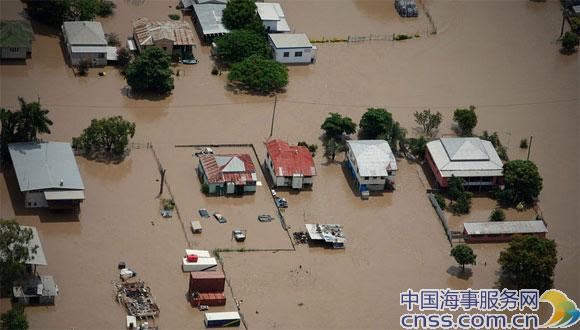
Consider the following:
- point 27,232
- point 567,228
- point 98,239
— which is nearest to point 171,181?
point 98,239

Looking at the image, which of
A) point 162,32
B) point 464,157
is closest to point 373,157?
point 464,157

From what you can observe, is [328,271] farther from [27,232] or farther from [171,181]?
Answer: [27,232]

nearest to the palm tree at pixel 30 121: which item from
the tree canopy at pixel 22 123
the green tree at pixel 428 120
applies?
the tree canopy at pixel 22 123

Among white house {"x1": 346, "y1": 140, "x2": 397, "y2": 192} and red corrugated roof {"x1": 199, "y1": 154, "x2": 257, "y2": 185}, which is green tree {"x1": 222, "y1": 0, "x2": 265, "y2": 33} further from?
red corrugated roof {"x1": 199, "y1": 154, "x2": 257, "y2": 185}

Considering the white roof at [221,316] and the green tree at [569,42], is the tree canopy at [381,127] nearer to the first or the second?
the white roof at [221,316]

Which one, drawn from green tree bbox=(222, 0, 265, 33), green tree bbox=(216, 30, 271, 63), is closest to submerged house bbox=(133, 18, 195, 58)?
green tree bbox=(216, 30, 271, 63)

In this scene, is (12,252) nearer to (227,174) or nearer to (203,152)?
(227,174)
